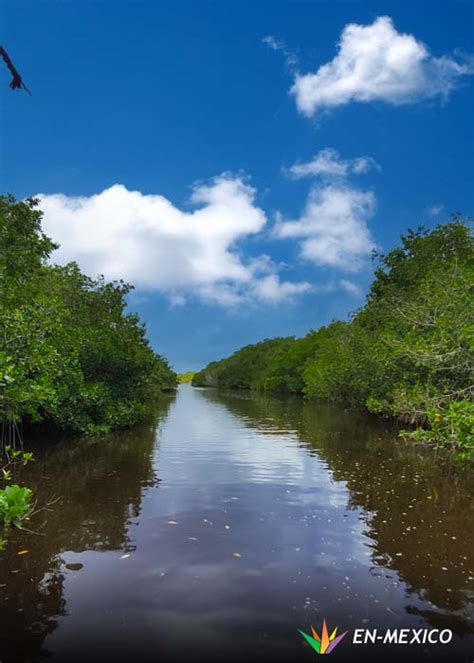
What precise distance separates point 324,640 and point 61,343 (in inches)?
685

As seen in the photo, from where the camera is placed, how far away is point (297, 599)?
6605 mm

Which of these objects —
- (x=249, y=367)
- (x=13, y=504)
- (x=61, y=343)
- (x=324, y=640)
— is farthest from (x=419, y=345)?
(x=249, y=367)

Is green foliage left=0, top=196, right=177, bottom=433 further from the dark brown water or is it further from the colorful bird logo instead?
the colorful bird logo

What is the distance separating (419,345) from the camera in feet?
67.3

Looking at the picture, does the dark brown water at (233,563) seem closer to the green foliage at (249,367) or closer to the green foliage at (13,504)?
the green foliage at (13,504)

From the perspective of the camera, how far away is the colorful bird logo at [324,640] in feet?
18.0

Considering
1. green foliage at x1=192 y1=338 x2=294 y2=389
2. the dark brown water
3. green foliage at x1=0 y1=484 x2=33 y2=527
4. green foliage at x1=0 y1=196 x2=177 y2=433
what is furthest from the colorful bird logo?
green foliage at x1=192 y1=338 x2=294 y2=389

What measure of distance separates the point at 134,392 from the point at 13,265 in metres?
12.2

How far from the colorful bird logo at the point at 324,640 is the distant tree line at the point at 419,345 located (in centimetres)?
604

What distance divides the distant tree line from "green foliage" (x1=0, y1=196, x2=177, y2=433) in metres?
10.3

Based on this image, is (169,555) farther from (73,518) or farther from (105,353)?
(105,353)

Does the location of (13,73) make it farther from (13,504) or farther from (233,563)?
(233,563)

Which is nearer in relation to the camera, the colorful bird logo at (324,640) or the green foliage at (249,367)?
the colorful bird logo at (324,640)

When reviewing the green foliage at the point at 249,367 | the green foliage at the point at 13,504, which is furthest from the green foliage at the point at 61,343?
the green foliage at the point at 249,367
